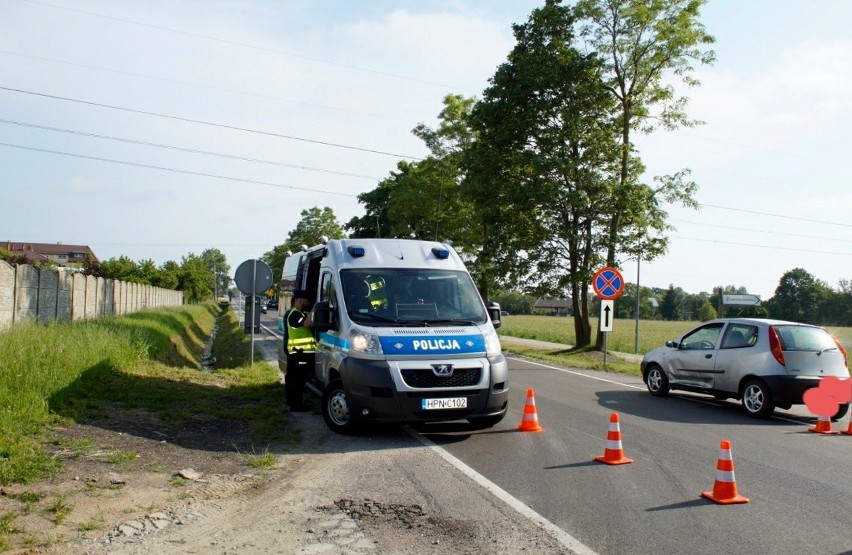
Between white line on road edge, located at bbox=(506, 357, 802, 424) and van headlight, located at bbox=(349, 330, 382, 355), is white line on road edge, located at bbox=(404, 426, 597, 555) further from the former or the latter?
white line on road edge, located at bbox=(506, 357, 802, 424)

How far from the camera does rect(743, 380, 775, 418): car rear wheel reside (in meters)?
11.7

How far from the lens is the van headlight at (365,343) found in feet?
29.1

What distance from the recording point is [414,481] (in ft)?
23.1

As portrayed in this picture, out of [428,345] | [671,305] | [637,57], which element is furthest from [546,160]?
[671,305]

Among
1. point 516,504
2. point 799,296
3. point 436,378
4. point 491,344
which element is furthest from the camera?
point 799,296

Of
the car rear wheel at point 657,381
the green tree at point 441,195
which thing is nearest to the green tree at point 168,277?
the green tree at point 441,195

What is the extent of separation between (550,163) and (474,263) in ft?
42.3

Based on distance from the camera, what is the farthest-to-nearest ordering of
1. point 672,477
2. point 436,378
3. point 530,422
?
point 530,422 → point 436,378 → point 672,477

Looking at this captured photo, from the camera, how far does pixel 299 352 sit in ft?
36.3

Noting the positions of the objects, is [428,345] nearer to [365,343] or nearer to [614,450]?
[365,343]

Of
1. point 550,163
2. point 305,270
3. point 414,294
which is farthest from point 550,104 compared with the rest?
point 414,294

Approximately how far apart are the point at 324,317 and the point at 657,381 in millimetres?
7775

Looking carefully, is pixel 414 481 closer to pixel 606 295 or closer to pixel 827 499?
pixel 827 499

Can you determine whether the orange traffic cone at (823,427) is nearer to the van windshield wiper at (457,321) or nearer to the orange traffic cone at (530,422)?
the orange traffic cone at (530,422)
